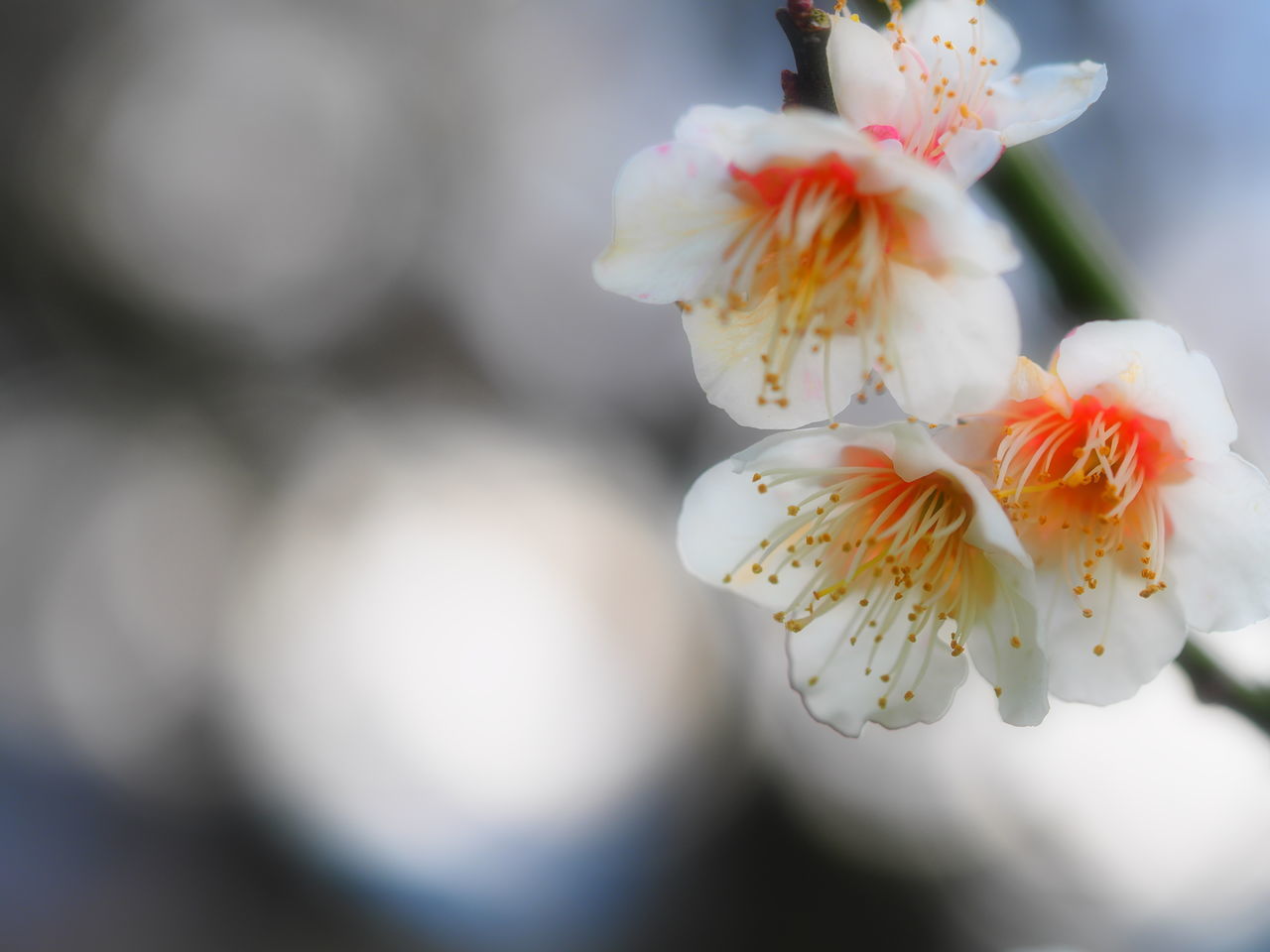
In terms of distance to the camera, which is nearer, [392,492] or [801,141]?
[801,141]

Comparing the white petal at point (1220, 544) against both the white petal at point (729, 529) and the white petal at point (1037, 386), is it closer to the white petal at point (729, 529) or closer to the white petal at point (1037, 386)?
the white petal at point (1037, 386)

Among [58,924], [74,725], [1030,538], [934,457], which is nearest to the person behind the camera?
[934,457]

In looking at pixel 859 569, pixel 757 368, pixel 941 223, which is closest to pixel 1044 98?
pixel 941 223

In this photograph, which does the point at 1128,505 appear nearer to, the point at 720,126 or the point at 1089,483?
the point at 1089,483

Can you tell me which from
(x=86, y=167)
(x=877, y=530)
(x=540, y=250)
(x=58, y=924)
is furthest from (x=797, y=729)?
(x=877, y=530)

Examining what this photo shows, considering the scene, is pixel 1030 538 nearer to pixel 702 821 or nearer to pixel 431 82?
pixel 702 821

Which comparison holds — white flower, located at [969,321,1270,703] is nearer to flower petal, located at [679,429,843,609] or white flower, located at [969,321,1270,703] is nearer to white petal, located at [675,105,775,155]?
flower petal, located at [679,429,843,609]

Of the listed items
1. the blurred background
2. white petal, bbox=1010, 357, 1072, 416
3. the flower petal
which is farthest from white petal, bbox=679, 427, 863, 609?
the blurred background
